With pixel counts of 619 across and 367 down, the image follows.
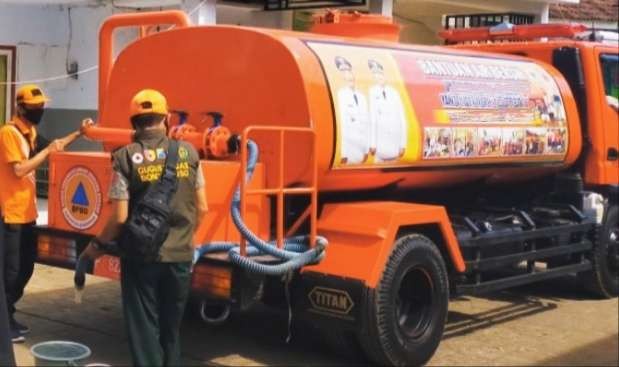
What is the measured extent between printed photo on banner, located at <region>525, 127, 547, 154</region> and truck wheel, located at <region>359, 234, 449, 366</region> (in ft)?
5.81

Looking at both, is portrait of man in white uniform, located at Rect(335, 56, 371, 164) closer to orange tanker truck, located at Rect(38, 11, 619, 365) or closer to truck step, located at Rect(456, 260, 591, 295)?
orange tanker truck, located at Rect(38, 11, 619, 365)

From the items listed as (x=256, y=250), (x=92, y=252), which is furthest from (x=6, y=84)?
(x=92, y=252)

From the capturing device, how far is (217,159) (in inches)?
244

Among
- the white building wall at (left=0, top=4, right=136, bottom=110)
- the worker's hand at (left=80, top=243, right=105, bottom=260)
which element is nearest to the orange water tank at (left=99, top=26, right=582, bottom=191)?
the worker's hand at (left=80, top=243, right=105, bottom=260)

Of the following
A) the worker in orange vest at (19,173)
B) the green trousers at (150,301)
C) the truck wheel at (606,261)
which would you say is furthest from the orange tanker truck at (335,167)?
the truck wheel at (606,261)

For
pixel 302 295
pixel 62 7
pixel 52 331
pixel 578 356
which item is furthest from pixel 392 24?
pixel 62 7

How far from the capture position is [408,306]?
260 inches

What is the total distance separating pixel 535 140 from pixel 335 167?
2467mm

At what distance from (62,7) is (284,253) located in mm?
8268

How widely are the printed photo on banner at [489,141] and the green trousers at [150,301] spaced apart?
3.04 m

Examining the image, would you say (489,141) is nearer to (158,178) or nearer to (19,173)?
(158,178)

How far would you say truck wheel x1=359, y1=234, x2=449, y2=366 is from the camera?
600 cm

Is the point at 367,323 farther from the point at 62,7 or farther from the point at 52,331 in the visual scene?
the point at 62,7

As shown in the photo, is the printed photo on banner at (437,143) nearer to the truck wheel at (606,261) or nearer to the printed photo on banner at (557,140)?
the printed photo on banner at (557,140)
